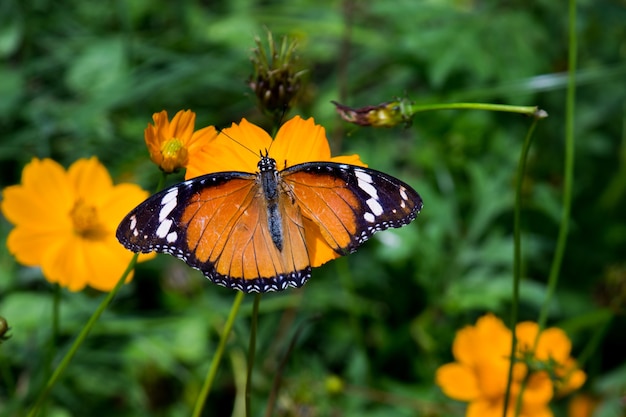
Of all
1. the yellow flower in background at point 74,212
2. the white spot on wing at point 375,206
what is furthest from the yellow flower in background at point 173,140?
the yellow flower in background at point 74,212

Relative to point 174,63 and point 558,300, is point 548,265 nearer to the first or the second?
point 558,300

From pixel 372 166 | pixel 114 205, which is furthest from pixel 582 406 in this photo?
pixel 114 205

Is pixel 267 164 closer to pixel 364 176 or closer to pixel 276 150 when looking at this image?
pixel 276 150

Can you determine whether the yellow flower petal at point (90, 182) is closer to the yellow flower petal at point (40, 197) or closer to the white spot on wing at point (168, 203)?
the yellow flower petal at point (40, 197)

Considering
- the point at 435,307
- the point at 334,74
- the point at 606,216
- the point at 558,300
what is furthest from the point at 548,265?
the point at 334,74

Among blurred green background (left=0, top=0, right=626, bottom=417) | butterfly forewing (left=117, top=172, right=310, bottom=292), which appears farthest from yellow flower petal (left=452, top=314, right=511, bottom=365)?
butterfly forewing (left=117, top=172, right=310, bottom=292)
